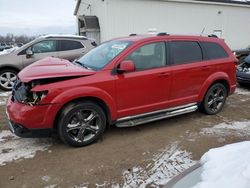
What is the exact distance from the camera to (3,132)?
532 centimetres

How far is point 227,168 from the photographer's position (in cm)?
200

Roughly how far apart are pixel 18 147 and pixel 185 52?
345 centimetres

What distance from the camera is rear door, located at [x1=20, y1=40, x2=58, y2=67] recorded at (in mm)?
8867

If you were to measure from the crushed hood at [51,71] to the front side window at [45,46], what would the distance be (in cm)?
442

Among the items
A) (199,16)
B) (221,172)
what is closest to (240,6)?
(199,16)

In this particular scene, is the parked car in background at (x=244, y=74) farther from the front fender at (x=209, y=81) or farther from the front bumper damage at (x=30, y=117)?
the front bumper damage at (x=30, y=117)

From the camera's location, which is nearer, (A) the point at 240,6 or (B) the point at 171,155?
(B) the point at 171,155

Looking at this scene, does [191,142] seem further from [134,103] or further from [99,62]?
[99,62]

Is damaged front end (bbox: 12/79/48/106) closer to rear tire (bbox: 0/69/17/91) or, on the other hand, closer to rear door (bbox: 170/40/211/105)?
rear door (bbox: 170/40/211/105)

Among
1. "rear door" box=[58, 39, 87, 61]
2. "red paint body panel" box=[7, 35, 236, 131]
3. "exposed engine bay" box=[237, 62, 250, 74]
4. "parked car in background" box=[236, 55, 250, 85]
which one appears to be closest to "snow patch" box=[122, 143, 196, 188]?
"red paint body panel" box=[7, 35, 236, 131]

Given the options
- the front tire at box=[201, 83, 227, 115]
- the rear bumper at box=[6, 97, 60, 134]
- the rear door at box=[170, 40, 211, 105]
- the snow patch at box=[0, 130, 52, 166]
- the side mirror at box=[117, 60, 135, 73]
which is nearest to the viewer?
the rear bumper at box=[6, 97, 60, 134]

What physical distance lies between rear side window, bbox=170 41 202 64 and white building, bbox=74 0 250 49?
8.60 metres

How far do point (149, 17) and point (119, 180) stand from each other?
13203 mm

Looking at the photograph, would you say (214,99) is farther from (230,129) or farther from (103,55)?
(103,55)
